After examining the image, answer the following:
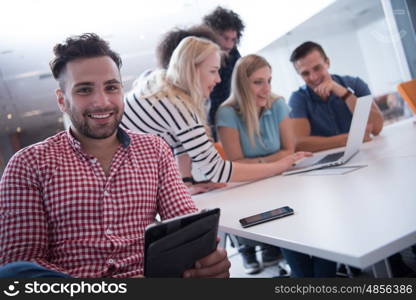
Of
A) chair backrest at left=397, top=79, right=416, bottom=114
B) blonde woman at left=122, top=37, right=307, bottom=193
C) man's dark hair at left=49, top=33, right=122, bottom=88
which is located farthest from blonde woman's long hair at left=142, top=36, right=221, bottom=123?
chair backrest at left=397, top=79, right=416, bottom=114

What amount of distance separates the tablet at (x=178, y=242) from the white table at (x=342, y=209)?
15 cm

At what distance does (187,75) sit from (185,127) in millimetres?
288

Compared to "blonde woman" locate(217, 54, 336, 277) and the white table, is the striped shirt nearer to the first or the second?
the white table

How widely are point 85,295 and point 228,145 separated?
1.48 m

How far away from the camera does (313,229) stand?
874 mm

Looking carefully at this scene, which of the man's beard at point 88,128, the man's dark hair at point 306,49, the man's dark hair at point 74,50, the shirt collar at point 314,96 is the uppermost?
the man's dark hair at point 74,50

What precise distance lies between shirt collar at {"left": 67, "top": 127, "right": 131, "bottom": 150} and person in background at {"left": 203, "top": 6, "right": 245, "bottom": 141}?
1.40 meters

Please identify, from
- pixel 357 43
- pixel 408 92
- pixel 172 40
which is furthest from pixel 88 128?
pixel 357 43

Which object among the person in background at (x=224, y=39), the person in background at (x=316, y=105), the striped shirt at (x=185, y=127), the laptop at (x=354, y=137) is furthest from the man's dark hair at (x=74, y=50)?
the person in background at (x=316, y=105)

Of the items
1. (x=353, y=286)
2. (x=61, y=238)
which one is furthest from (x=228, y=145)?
(x=353, y=286)

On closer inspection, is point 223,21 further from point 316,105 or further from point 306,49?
point 316,105

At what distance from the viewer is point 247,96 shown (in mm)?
2291

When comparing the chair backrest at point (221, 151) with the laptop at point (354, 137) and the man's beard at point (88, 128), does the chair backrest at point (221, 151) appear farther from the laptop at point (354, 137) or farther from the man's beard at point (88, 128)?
the man's beard at point (88, 128)

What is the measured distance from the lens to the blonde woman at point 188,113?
1690mm
